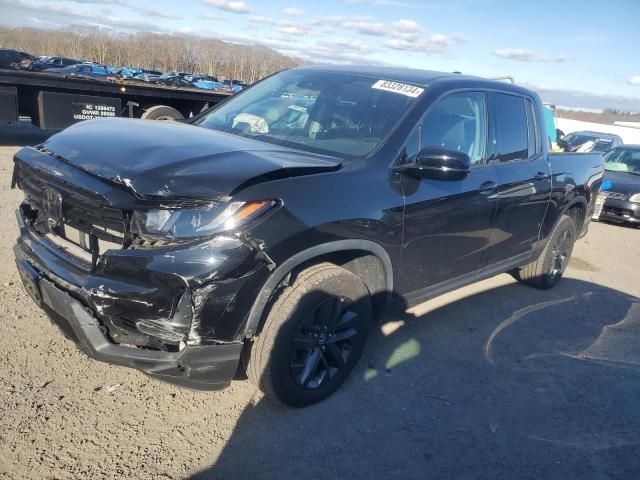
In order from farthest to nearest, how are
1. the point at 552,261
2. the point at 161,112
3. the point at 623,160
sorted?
the point at 623,160 → the point at 161,112 → the point at 552,261

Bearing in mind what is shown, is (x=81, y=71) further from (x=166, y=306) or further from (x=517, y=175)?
(x=166, y=306)

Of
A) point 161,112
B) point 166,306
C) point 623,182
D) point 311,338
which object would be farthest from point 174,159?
point 623,182

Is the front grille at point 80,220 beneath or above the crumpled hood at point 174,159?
beneath

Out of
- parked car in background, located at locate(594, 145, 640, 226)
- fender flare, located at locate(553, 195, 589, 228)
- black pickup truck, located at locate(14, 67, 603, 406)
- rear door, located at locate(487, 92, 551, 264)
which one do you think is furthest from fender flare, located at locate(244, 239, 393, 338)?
parked car in background, located at locate(594, 145, 640, 226)

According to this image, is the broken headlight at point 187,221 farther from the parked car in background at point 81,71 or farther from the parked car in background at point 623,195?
the parked car in background at point 81,71

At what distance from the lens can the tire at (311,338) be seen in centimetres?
279

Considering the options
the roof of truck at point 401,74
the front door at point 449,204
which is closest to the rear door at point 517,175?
the front door at point 449,204

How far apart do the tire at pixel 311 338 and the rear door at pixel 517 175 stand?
5.24 feet

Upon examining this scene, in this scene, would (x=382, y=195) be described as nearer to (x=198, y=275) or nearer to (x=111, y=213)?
(x=198, y=275)

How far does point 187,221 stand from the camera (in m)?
2.43

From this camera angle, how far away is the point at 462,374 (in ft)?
→ 12.3

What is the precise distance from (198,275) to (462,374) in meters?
2.20

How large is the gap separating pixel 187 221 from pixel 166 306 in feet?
1.29

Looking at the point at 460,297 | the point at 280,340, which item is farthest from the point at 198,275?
the point at 460,297
